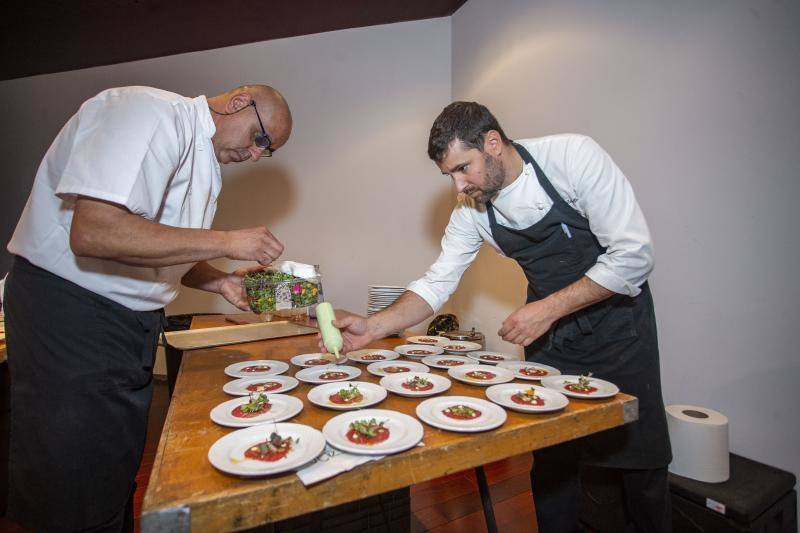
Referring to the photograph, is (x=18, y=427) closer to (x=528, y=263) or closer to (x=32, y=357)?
(x=32, y=357)

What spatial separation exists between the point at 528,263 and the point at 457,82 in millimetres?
2669

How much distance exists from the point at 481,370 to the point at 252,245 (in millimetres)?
900

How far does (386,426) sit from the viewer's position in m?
1.10

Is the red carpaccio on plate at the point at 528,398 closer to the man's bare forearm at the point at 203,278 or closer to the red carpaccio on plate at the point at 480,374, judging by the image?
the red carpaccio on plate at the point at 480,374

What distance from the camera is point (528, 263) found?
1.88 m

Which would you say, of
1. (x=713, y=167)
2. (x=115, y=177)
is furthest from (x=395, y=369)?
(x=713, y=167)

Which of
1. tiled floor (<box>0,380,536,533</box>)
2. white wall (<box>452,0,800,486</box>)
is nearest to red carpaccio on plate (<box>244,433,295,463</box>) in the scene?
tiled floor (<box>0,380,536,533</box>)

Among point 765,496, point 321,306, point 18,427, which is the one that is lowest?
point 765,496

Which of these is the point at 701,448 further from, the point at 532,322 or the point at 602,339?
the point at 532,322

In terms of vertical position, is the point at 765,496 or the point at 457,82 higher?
the point at 457,82

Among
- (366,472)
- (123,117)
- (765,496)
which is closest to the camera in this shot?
(366,472)

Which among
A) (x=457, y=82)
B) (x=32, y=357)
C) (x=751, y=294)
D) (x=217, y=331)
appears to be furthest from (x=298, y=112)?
(x=751, y=294)

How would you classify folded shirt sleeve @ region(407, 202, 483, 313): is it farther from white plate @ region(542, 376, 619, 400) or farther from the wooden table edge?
the wooden table edge

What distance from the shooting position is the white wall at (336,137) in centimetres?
406
